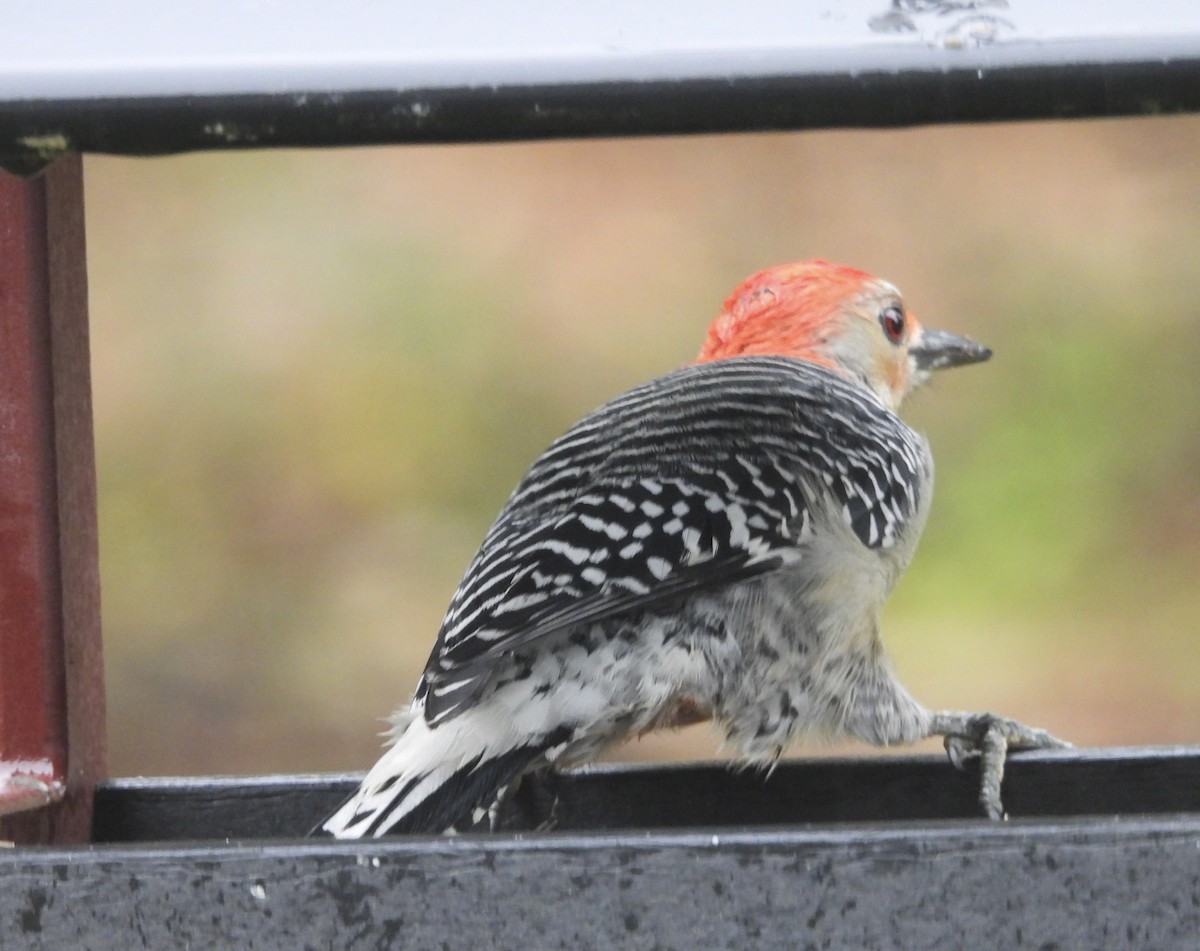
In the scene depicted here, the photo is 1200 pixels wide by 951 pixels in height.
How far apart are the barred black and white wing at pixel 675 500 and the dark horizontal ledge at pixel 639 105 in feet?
3.38

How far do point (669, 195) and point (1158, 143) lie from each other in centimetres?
189

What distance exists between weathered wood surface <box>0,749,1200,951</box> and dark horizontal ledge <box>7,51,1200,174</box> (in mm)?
622

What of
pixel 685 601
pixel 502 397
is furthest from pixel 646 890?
pixel 502 397

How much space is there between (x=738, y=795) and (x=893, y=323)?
1.34m

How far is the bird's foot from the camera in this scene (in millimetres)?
2549

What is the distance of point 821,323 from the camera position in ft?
11.9

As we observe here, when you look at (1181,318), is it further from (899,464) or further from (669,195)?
(899,464)

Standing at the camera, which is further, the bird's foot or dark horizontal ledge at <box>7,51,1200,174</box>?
the bird's foot

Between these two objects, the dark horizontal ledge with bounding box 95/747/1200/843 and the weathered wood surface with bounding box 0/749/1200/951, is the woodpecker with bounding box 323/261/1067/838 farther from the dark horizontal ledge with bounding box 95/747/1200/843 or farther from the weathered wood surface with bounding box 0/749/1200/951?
the weathered wood surface with bounding box 0/749/1200/951

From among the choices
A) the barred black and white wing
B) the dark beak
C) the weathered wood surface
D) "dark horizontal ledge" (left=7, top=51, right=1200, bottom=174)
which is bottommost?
the dark beak

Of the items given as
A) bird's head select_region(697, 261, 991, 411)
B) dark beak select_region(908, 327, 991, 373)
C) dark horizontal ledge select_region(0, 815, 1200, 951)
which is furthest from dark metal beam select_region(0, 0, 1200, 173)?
dark beak select_region(908, 327, 991, 373)

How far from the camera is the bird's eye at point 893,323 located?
12.2 feet

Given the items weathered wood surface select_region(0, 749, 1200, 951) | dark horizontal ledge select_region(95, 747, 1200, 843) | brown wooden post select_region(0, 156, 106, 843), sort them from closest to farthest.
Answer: weathered wood surface select_region(0, 749, 1200, 951) → brown wooden post select_region(0, 156, 106, 843) → dark horizontal ledge select_region(95, 747, 1200, 843)

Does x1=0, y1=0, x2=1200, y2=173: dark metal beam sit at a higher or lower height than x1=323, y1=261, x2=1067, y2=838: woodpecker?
higher
